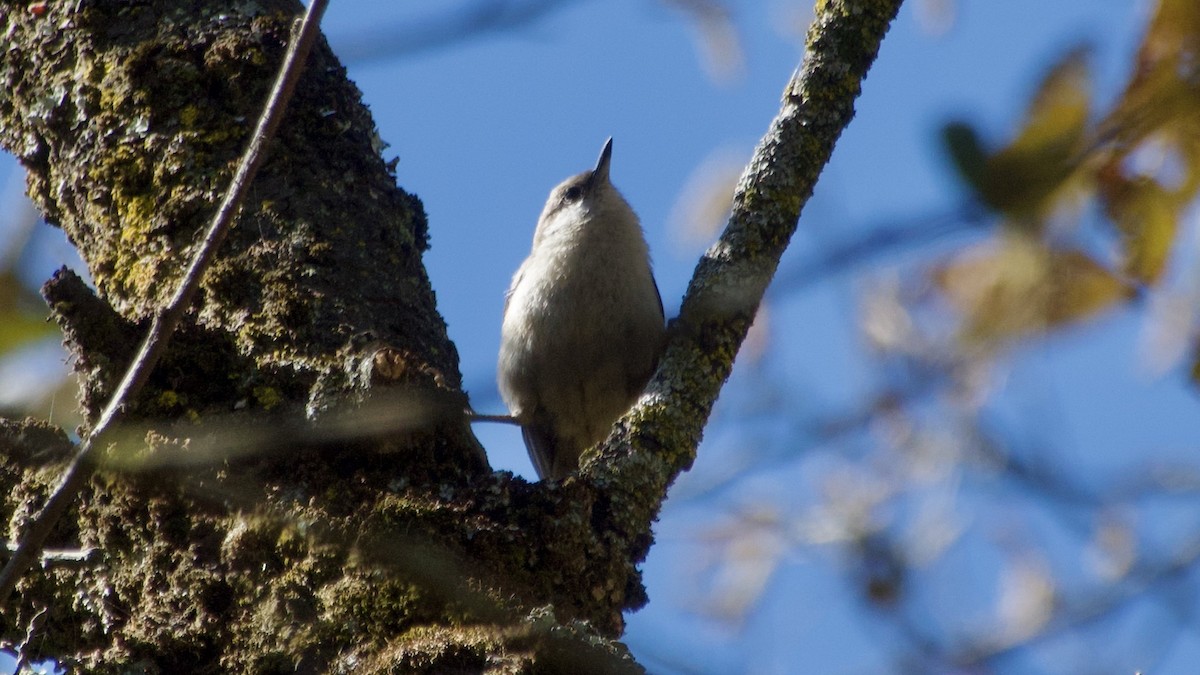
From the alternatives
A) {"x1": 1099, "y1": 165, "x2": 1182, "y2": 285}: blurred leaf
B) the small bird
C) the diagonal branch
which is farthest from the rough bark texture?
the small bird

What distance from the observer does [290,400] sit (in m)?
2.29

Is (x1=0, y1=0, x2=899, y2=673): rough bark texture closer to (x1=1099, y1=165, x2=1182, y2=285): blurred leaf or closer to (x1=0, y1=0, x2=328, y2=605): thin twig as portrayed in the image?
(x1=0, y1=0, x2=328, y2=605): thin twig

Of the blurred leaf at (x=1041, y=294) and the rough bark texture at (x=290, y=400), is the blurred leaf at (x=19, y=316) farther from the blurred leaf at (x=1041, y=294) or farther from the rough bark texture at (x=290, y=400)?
the blurred leaf at (x=1041, y=294)

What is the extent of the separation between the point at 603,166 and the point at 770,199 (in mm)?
3055

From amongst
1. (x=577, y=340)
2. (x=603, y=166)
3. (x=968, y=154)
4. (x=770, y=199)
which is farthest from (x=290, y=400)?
(x=603, y=166)

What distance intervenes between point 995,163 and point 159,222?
6.59 feet

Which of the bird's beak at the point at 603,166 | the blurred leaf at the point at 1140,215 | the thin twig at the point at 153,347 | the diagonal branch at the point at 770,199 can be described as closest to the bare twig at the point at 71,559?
the thin twig at the point at 153,347

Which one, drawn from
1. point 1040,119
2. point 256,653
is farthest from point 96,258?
point 1040,119

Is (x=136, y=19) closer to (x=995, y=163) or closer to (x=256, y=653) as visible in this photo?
(x=256, y=653)

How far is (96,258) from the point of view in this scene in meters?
2.67

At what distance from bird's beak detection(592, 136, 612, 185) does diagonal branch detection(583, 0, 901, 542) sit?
2730 mm

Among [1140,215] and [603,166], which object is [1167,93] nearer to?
[1140,215]

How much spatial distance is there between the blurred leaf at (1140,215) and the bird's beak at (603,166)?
4.05m

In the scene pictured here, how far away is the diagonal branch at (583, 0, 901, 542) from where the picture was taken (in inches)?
104
